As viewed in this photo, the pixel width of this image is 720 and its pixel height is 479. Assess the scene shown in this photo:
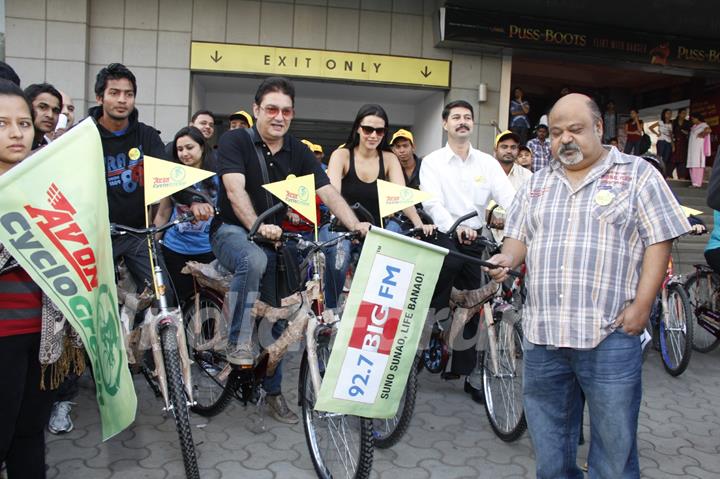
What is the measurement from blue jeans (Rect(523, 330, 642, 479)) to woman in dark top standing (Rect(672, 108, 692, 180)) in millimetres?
16460

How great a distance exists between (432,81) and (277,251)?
350 inches

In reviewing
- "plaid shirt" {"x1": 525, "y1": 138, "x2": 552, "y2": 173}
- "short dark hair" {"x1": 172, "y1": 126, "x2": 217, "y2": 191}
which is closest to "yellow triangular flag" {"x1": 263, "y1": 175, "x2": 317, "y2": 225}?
"short dark hair" {"x1": 172, "y1": 126, "x2": 217, "y2": 191}

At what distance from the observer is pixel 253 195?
4.09 metres

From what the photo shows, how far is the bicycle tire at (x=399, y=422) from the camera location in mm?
3826

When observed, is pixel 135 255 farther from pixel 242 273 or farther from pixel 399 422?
pixel 399 422

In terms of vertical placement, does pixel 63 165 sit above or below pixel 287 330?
above

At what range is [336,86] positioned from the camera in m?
12.4

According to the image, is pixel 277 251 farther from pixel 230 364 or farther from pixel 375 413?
pixel 375 413

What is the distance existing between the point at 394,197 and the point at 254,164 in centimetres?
96

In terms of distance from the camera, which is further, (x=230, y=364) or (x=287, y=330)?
(x=230, y=364)

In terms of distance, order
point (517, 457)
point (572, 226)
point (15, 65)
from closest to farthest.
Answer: point (572, 226) < point (517, 457) < point (15, 65)

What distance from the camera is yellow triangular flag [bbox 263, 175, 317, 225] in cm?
359

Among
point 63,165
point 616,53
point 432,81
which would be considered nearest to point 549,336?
point 63,165

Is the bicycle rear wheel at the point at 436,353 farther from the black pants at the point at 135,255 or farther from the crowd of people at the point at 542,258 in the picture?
the black pants at the point at 135,255
